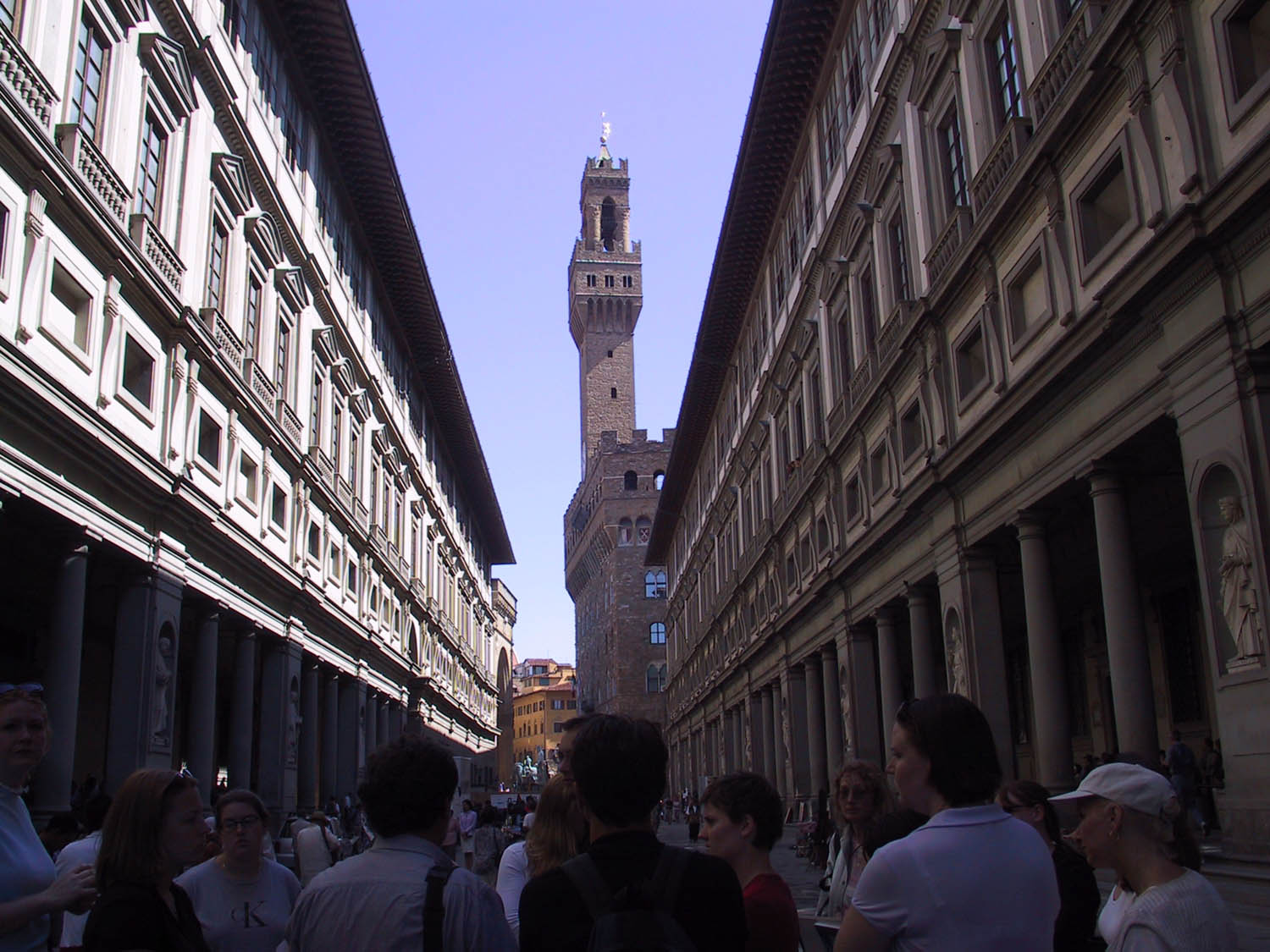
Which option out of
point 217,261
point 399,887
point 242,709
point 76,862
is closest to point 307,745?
point 242,709

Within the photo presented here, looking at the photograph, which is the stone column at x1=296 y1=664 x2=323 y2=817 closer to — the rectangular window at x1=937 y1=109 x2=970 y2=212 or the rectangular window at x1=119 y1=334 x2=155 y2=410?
the rectangular window at x1=119 y1=334 x2=155 y2=410

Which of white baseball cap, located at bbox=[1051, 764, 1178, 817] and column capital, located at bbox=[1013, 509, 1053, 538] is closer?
white baseball cap, located at bbox=[1051, 764, 1178, 817]

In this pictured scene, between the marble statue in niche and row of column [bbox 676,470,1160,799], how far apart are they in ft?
8.92

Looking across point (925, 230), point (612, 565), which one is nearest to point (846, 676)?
point (925, 230)

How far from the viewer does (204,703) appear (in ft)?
76.9

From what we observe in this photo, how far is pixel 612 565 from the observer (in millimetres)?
89812

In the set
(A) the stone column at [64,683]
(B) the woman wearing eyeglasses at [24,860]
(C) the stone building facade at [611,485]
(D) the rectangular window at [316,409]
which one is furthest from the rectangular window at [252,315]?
(C) the stone building facade at [611,485]

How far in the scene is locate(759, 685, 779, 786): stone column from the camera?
40.3 m

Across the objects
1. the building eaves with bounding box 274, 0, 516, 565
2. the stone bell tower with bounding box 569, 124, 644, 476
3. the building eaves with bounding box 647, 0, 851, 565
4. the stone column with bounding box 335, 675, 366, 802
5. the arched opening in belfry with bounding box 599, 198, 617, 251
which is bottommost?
the stone column with bounding box 335, 675, 366, 802

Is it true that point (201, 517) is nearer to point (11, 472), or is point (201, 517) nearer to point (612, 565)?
point (11, 472)

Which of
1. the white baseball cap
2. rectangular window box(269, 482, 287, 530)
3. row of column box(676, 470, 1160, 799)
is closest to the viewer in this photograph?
the white baseball cap

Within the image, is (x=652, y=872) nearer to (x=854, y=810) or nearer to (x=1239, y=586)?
(x=854, y=810)

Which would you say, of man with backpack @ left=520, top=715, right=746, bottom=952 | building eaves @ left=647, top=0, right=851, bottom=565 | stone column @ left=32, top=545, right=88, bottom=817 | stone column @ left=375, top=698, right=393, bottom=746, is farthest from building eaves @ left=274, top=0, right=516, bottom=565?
man with backpack @ left=520, top=715, right=746, bottom=952

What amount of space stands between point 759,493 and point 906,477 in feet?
56.3
